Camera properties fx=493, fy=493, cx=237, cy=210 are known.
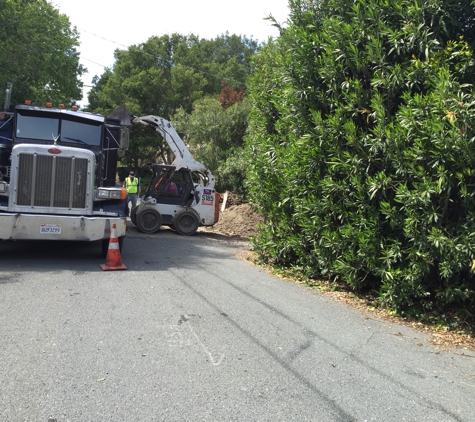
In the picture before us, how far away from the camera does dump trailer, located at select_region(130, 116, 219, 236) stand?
16.0 metres

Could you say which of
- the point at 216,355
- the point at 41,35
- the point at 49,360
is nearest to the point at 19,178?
the point at 49,360

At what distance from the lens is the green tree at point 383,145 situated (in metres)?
6.24

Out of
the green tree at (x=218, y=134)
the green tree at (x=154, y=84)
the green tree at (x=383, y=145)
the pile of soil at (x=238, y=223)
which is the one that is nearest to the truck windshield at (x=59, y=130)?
the green tree at (x=383, y=145)

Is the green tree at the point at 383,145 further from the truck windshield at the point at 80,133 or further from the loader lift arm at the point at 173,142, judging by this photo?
the loader lift arm at the point at 173,142

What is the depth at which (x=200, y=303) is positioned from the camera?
7.18 metres

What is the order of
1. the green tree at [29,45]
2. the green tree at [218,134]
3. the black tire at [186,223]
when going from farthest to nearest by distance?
1. the green tree at [218,134]
2. the black tire at [186,223]
3. the green tree at [29,45]

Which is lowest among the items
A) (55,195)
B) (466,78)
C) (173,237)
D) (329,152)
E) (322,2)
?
(173,237)

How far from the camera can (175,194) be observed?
53.6 ft

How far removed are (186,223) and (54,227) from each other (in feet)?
24.0

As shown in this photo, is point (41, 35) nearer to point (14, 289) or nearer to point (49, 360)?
point (14, 289)

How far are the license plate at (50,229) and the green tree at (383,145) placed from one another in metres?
4.31

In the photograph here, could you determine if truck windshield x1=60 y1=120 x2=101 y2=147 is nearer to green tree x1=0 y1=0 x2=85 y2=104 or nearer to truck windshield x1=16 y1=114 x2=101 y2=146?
truck windshield x1=16 y1=114 x2=101 y2=146

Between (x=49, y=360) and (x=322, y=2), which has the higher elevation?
(x=322, y=2)

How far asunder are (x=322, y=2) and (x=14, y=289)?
6.92 m
